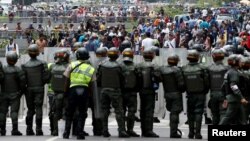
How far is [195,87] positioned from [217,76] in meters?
0.55

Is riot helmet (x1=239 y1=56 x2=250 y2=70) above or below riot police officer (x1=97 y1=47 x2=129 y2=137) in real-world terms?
above

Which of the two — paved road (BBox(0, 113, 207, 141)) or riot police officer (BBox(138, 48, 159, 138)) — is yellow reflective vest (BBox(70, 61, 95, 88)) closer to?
paved road (BBox(0, 113, 207, 141))

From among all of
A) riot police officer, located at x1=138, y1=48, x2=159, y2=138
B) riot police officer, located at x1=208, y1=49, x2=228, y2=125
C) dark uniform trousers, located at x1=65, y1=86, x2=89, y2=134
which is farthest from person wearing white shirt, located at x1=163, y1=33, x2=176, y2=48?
dark uniform trousers, located at x1=65, y1=86, x2=89, y2=134

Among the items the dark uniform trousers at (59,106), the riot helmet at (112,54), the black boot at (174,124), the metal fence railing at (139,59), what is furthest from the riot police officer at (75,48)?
the black boot at (174,124)

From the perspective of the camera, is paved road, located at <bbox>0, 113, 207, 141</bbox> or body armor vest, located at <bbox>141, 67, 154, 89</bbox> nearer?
paved road, located at <bbox>0, 113, 207, 141</bbox>

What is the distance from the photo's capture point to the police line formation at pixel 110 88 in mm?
21125

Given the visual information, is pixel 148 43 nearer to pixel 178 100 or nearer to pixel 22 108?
pixel 22 108

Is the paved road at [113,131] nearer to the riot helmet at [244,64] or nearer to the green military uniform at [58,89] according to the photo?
the green military uniform at [58,89]

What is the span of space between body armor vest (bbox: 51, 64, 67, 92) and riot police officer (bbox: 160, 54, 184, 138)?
7.45 ft

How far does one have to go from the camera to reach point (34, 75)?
22156 millimetres

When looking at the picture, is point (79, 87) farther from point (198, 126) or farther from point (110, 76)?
point (198, 126)

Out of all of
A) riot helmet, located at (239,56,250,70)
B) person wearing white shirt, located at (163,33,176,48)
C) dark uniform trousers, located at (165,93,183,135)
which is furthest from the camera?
person wearing white shirt, located at (163,33,176,48)

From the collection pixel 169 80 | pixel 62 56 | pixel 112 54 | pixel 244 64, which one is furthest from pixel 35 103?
pixel 244 64

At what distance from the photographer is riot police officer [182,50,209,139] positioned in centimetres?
2158
